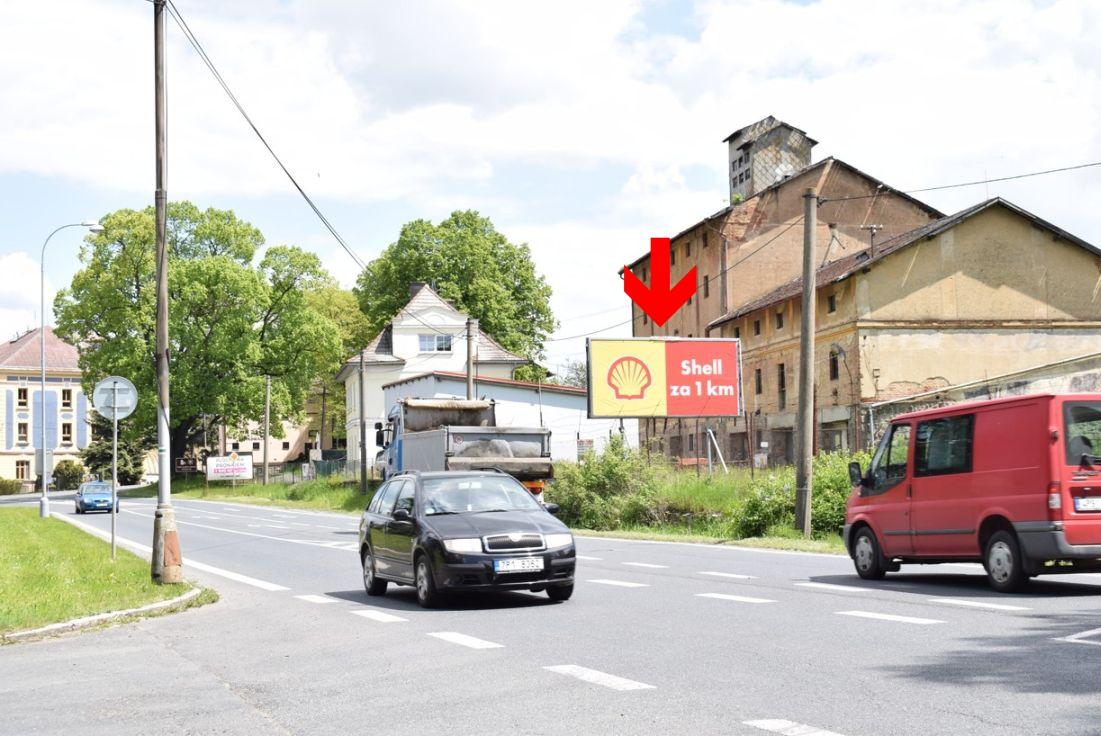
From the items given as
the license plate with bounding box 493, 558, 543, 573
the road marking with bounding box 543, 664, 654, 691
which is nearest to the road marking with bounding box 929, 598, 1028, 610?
the license plate with bounding box 493, 558, 543, 573

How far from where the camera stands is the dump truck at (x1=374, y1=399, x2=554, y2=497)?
2861 cm

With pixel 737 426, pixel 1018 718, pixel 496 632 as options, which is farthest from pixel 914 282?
pixel 1018 718

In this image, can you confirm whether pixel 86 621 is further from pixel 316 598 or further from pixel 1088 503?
pixel 1088 503

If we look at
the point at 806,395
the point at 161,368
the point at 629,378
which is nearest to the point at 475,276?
the point at 629,378

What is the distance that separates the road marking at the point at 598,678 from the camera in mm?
7660

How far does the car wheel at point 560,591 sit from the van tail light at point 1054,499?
4864 mm

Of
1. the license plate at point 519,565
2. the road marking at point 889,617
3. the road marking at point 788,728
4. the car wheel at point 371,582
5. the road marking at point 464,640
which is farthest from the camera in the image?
the car wheel at point 371,582

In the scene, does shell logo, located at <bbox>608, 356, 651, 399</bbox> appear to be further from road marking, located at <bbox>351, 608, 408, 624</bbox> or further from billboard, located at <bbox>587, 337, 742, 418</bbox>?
road marking, located at <bbox>351, 608, 408, 624</bbox>

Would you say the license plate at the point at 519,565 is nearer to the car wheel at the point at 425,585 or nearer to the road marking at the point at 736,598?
the car wheel at the point at 425,585

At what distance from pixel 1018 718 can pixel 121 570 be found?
15416 millimetres

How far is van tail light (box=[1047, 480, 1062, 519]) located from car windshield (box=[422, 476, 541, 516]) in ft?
17.9

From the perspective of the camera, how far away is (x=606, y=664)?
340 inches

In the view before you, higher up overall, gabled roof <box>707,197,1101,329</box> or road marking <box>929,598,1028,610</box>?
gabled roof <box>707,197,1101,329</box>

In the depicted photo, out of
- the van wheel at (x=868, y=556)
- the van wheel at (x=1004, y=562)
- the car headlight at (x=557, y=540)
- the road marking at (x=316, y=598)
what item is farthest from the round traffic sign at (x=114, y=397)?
the van wheel at (x=1004, y=562)
